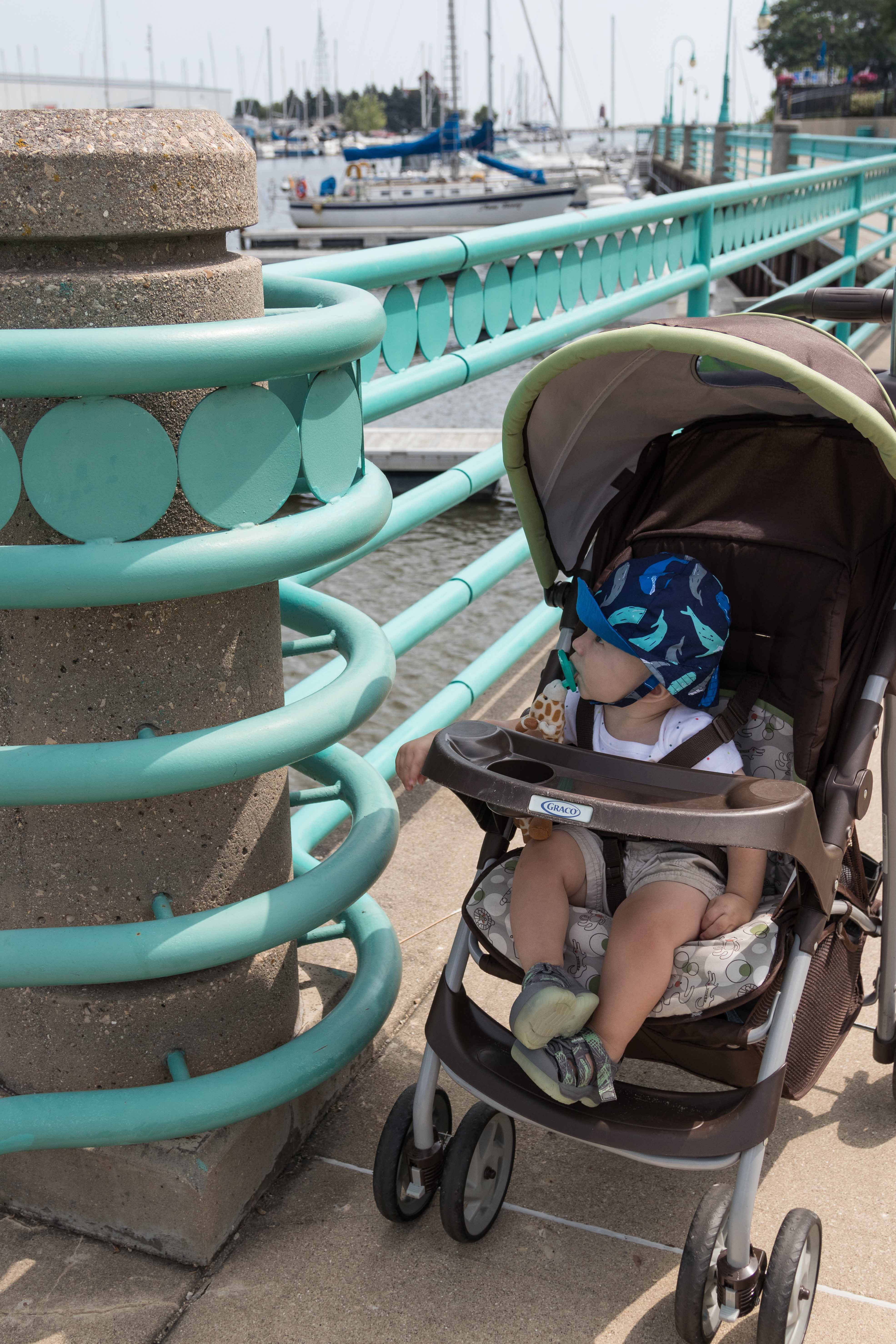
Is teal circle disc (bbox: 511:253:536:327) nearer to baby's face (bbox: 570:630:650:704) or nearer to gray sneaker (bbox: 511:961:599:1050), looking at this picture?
baby's face (bbox: 570:630:650:704)

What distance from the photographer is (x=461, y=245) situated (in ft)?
9.06

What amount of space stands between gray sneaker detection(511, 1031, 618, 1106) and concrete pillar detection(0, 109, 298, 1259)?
21.6 inches

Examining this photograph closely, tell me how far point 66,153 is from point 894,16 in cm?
6325

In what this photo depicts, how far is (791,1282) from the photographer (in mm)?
1723

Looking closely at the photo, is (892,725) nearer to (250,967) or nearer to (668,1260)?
(668,1260)

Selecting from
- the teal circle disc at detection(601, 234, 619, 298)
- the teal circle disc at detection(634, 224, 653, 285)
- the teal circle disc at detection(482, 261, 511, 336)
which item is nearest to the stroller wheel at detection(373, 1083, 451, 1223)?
the teal circle disc at detection(482, 261, 511, 336)

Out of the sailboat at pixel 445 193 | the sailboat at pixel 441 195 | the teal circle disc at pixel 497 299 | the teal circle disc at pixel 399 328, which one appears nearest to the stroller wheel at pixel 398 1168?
the teal circle disc at pixel 399 328

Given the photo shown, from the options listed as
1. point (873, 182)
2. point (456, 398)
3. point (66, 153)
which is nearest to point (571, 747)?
point (66, 153)

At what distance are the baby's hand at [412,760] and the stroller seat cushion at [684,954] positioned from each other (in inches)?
8.6

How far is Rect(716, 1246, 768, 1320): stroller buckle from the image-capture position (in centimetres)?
176

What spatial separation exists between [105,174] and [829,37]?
9181 centimetres

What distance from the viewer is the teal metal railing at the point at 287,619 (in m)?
1.54

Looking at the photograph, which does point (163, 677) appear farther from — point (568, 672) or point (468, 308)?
point (468, 308)

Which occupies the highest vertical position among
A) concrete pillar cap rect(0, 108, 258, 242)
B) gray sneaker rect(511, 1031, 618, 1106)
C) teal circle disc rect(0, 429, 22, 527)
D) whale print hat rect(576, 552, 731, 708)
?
concrete pillar cap rect(0, 108, 258, 242)
